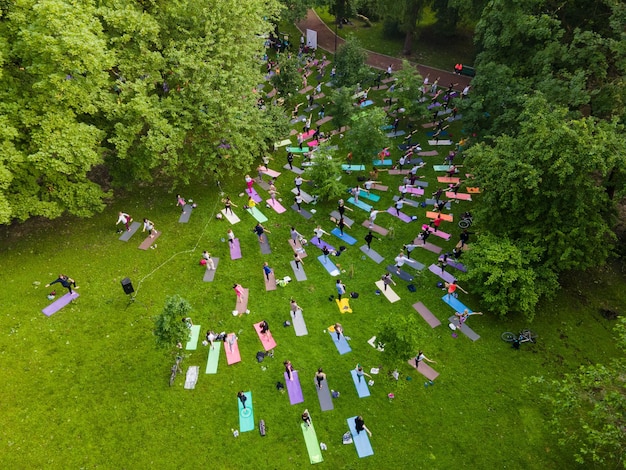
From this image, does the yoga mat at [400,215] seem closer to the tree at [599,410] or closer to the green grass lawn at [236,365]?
the green grass lawn at [236,365]

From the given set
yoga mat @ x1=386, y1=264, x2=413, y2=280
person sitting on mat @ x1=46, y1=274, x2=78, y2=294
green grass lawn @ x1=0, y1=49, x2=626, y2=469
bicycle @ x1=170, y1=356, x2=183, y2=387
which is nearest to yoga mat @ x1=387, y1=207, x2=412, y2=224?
green grass lawn @ x1=0, y1=49, x2=626, y2=469

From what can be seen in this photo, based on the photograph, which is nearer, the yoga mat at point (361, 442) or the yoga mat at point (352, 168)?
the yoga mat at point (361, 442)

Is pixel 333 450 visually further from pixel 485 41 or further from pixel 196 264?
pixel 485 41

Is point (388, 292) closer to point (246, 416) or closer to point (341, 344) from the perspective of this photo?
point (341, 344)

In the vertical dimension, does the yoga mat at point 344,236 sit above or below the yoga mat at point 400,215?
below

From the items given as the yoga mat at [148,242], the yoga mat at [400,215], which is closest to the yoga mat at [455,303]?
the yoga mat at [400,215]

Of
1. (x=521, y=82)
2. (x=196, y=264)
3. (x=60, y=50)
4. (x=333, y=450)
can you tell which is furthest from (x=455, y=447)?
(x=60, y=50)
